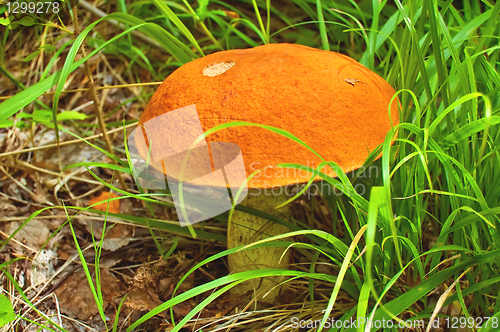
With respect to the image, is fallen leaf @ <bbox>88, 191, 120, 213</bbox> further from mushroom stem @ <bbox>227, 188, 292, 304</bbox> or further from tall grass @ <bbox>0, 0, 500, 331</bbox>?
mushroom stem @ <bbox>227, 188, 292, 304</bbox>

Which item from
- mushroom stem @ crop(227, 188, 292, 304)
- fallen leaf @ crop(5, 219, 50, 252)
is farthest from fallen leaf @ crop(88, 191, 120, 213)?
mushroom stem @ crop(227, 188, 292, 304)

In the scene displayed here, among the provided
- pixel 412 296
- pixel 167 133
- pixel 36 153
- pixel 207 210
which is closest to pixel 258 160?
pixel 167 133

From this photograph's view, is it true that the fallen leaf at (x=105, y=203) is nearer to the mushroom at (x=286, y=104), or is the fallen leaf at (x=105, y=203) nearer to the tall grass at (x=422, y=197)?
the tall grass at (x=422, y=197)

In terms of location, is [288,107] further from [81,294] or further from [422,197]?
[81,294]

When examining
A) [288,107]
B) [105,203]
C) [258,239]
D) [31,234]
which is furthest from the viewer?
[105,203]

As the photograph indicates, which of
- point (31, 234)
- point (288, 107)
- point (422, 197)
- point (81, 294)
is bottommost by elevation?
point (81, 294)

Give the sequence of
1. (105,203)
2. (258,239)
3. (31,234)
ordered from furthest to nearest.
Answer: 1. (105,203)
2. (31,234)
3. (258,239)

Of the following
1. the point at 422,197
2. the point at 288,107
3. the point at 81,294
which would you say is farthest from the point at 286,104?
the point at 81,294
